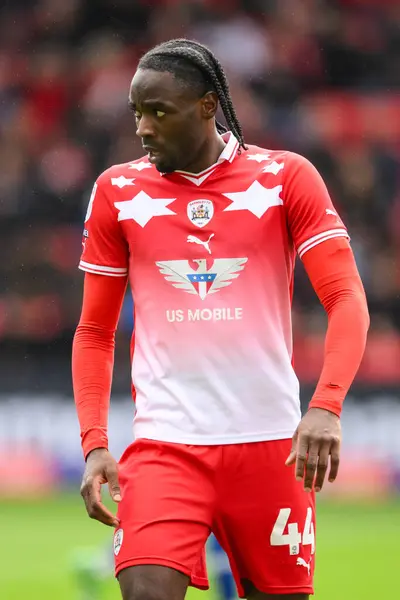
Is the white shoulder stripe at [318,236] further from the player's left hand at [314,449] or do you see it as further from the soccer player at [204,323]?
the player's left hand at [314,449]

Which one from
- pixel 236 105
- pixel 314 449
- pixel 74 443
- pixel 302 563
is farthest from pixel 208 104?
pixel 236 105

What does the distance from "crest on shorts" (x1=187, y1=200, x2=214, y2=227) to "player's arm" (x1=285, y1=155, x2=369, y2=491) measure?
261mm

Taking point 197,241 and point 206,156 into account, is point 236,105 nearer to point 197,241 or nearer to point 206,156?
point 206,156

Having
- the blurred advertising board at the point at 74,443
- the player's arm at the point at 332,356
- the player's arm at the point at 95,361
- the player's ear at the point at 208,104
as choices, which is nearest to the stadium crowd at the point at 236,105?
the blurred advertising board at the point at 74,443

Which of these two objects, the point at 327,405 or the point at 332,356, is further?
the point at 332,356

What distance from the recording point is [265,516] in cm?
461

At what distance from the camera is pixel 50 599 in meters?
8.53

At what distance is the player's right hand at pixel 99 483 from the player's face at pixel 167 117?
3.21 ft

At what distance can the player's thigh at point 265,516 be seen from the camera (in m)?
4.59

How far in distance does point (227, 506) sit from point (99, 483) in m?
0.43

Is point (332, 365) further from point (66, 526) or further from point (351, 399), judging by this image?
point (351, 399)

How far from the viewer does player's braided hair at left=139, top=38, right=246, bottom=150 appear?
462cm

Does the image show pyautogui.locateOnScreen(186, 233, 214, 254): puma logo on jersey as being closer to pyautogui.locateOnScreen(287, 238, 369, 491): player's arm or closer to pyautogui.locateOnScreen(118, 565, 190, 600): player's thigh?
pyautogui.locateOnScreen(287, 238, 369, 491): player's arm

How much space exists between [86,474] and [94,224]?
86cm
